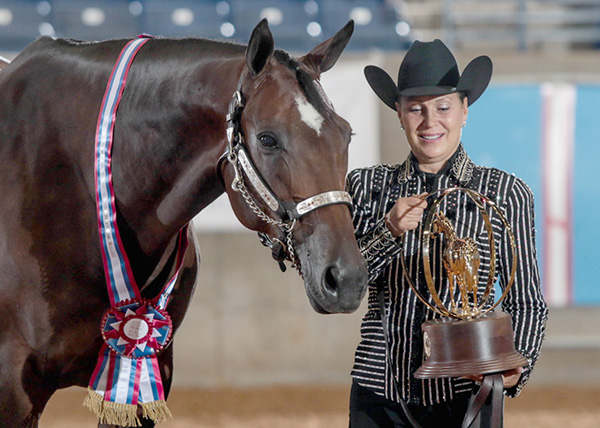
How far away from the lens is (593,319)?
504 cm

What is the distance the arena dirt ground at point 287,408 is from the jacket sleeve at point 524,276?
2.66m

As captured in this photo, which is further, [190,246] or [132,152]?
[190,246]

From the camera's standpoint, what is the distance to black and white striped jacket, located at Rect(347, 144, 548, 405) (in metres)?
1.67

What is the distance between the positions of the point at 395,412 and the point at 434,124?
71 centimetres

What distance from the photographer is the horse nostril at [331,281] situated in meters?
1.42

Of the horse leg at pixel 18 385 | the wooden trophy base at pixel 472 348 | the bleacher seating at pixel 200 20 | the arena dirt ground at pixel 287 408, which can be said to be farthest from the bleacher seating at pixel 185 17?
the wooden trophy base at pixel 472 348

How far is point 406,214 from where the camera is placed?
162cm

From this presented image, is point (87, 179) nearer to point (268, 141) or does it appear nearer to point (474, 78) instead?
point (268, 141)

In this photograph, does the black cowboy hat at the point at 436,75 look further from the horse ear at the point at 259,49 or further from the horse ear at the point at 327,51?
the horse ear at the point at 259,49

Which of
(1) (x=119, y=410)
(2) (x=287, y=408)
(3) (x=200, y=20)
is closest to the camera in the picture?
(1) (x=119, y=410)

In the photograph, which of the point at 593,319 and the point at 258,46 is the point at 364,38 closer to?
the point at 593,319

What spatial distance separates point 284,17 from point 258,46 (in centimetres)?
536

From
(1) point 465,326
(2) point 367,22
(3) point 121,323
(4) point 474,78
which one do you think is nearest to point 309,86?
(4) point 474,78

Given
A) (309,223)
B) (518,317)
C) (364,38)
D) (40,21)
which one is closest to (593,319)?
(364,38)
